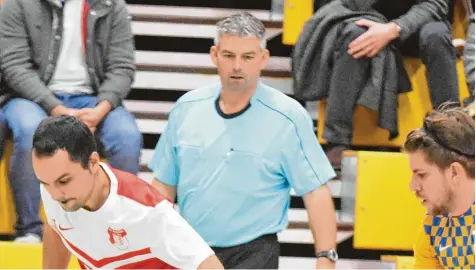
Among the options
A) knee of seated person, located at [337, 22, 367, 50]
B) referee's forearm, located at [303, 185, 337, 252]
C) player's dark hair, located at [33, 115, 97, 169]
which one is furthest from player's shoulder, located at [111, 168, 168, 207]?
knee of seated person, located at [337, 22, 367, 50]

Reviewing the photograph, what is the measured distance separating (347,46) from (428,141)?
128cm

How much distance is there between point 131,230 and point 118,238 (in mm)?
54

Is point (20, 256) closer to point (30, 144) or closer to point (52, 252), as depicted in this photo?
point (30, 144)

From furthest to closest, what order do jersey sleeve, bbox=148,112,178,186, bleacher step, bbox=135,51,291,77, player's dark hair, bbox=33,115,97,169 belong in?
bleacher step, bbox=135,51,291,77 < jersey sleeve, bbox=148,112,178,186 < player's dark hair, bbox=33,115,97,169

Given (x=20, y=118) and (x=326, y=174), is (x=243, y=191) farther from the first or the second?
(x=20, y=118)

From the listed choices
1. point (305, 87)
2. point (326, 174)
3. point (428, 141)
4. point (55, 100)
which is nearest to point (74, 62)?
point (55, 100)

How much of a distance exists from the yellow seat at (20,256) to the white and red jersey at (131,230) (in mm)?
555

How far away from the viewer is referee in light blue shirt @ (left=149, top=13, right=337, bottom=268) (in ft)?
8.90

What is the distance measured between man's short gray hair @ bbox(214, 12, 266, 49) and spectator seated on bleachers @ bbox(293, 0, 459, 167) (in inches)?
28.2

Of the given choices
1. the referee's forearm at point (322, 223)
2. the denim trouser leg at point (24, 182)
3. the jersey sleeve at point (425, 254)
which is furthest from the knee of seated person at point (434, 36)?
the denim trouser leg at point (24, 182)

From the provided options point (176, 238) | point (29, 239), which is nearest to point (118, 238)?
point (176, 238)

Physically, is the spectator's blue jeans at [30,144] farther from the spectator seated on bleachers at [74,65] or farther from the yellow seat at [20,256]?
the yellow seat at [20,256]

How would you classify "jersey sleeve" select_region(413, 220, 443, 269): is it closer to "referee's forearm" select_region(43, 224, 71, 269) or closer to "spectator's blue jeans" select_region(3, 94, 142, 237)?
"referee's forearm" select_region(43, 224, 71, 269)

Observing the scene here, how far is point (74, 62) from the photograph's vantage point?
11.0 feet
